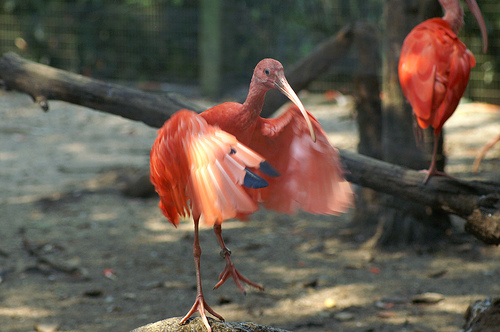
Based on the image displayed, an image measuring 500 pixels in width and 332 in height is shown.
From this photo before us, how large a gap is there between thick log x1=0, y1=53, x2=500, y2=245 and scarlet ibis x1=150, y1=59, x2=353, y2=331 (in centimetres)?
59

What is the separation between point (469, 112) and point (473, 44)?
3.79 ft

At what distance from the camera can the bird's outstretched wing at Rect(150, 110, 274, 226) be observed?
1579mm

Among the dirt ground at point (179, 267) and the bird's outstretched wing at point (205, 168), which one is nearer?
the bird's outstretched wing at point (205, 168)

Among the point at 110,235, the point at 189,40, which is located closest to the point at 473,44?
the point at 189,40

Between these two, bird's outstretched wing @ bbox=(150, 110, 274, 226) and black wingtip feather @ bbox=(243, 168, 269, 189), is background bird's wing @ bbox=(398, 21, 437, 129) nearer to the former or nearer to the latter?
bird's outstretched wing @ bbox=(150, 110, 274, 226)

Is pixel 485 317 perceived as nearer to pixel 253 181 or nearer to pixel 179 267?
pixel 253 181

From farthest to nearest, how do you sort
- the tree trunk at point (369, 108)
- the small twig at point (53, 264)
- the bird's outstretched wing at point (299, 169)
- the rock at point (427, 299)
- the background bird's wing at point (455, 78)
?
the tree trunk at point (369, 108), the small twig at point (53, 264), the rock at point (427, 299), the background bird's wing at point (455, 78), the bird's outstretched wing at point (299, 169)

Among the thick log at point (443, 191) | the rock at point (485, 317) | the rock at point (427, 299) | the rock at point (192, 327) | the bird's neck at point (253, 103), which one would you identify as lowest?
the rock at point (427, 299)

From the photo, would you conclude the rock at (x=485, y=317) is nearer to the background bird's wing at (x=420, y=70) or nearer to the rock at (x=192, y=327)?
the background bird's wing at (x=420, y=70)

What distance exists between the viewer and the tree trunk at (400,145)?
423 cm

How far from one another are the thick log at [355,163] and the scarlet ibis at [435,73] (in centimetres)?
12

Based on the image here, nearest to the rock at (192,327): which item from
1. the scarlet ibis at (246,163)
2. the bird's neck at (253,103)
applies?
the scarlet ibis at (246,163)

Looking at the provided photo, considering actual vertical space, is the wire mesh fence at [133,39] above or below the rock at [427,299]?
above

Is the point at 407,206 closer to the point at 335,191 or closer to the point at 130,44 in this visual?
the point at 335,191
